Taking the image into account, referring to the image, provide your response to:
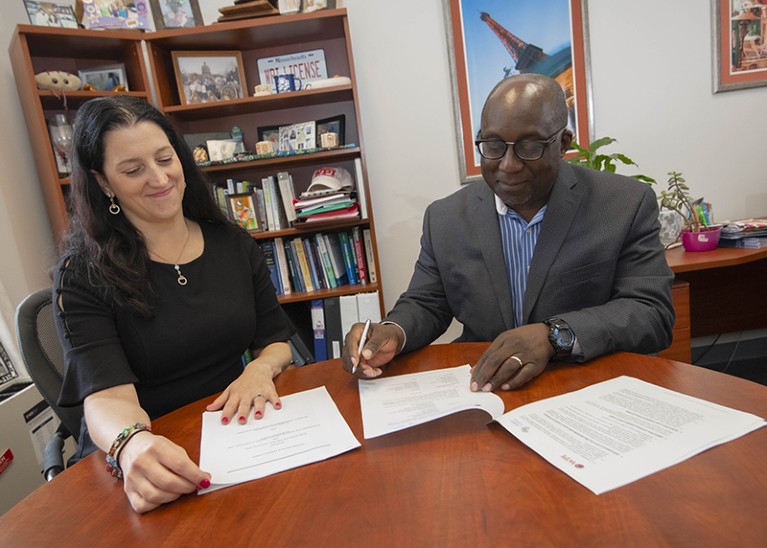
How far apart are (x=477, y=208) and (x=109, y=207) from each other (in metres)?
1.03

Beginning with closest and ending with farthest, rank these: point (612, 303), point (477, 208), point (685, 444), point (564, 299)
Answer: point (685, 444) → point (612, 303) → point (564, 299) → point (477, 208)

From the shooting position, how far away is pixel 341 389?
3.36 ft

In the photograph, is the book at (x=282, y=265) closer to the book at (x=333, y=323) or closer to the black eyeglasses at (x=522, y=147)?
the book at (x=333, y=323)

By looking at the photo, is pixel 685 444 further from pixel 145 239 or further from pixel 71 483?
pixel 145 239

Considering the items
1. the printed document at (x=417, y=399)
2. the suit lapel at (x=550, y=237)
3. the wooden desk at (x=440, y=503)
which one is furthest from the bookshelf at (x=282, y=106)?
the wooden desk at (x=440, y=503)

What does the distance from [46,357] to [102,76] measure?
1.78m

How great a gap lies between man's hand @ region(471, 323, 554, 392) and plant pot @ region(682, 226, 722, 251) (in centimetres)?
176

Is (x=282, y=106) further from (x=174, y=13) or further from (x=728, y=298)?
(x=728, y=298)

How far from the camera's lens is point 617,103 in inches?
104

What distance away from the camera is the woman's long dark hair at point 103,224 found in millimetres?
1179

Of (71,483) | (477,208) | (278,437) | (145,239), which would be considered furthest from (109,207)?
(477,208)

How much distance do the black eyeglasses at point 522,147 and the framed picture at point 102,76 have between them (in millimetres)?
2065

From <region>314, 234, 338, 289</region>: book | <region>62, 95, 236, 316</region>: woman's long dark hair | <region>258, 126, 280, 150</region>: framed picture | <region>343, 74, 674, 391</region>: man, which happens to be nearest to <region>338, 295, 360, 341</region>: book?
<region>314, 234, 338, 289</region>: book

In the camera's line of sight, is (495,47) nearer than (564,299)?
No
